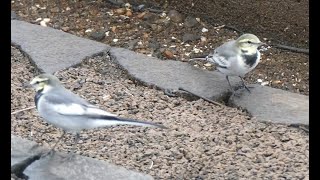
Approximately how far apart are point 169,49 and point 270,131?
1784mm

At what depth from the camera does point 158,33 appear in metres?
6.08

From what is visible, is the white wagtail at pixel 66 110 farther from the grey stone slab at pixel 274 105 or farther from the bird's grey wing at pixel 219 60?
the bird's grey wing at pixel 219 60

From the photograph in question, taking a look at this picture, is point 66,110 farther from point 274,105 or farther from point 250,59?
point 250,59

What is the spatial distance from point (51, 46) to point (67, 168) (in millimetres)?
1828

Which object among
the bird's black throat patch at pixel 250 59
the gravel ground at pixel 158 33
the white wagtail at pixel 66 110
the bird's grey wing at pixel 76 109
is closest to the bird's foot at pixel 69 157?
the white wagtail at pixel 66 110

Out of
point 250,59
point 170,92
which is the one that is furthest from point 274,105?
point 170,92

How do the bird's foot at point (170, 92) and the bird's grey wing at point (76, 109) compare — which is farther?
the bird's foot at point (170, 92)

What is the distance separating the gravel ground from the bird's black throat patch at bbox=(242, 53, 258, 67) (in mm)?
468

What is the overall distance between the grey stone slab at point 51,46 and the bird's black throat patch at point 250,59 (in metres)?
1.11

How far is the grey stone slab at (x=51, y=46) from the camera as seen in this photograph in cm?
512

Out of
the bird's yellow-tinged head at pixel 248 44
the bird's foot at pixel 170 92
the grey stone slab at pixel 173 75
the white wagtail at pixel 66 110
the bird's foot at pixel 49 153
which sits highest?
the bird's yellow-tinged head at pixel 248 44

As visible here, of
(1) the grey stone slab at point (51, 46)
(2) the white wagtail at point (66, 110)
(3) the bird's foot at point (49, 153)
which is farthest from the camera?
(1) the grey stone slab at point (51, 46)
